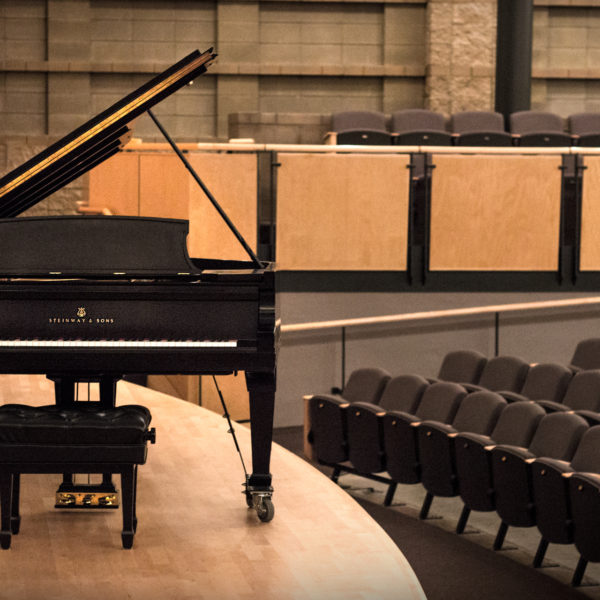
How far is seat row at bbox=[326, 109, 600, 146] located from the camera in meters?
7.79

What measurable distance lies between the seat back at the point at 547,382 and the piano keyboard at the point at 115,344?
3.07m

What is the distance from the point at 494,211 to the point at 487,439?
106 inches

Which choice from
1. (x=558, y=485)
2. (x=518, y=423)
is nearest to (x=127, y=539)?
(x=558, y=485)

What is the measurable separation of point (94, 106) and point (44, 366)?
8.64 metres

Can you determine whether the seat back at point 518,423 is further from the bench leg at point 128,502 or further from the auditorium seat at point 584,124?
the auditorium seat at point 584,124

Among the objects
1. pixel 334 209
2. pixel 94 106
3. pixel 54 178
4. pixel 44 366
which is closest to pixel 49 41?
pixel 94 106

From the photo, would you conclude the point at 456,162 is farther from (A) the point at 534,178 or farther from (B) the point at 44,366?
(B) the point at 44,366

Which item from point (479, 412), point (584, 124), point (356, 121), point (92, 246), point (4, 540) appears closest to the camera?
point (4, 540)

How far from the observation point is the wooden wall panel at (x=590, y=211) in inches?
265

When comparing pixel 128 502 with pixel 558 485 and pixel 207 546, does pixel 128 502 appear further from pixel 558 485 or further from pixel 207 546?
pixel 558 485

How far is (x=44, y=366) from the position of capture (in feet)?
8.29

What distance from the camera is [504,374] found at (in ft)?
18.2

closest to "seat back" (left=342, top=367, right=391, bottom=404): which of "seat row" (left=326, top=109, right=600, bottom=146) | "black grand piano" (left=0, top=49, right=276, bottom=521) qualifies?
"seat row" (left=326, top=109, right=600, bottom=146)

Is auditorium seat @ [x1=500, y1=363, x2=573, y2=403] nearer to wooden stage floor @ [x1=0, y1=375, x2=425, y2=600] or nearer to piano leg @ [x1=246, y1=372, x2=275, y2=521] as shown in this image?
wooden stage floor @ [x1=0, y1=375, x2=425, y2=600]
